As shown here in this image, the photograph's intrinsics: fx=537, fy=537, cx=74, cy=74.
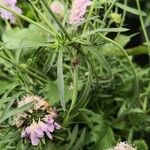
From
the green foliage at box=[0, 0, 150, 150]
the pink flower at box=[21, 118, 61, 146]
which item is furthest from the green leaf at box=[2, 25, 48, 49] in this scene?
the pink flower at box=[21, 118, 61, 146]

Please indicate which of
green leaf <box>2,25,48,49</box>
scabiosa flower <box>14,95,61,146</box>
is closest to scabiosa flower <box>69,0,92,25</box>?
scabiosa flower <box>14,95,61,146</box>

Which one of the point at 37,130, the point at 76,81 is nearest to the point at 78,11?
the point at 76,81

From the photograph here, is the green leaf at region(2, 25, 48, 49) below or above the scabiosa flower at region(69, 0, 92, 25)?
below

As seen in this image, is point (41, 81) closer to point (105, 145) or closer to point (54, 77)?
point (54, 77)

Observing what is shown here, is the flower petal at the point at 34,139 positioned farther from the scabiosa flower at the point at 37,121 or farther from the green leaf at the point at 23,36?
the green leaf at the point at 23,36

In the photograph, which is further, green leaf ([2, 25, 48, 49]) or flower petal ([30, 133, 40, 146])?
green leaf ([2, 25, 48, 49])

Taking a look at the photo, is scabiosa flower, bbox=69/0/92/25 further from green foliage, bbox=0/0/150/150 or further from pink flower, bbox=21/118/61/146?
pink flower, bbox=21/118/61/146

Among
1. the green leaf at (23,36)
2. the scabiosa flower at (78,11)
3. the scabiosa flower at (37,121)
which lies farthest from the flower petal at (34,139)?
the green leaf at (23,36)
